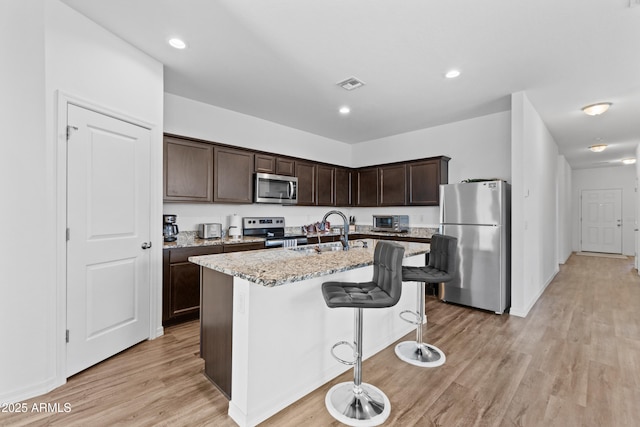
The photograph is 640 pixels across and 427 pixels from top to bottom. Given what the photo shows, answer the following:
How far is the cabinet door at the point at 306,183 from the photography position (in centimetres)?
480

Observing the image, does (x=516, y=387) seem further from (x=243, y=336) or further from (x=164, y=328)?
(x=164, y=328)

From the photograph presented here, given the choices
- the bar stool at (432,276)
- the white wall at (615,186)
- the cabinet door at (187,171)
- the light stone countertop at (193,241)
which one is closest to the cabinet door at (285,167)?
the cabinet door at (187,171)

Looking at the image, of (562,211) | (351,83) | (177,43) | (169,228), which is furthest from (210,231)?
(562,211)

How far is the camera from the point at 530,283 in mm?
3799

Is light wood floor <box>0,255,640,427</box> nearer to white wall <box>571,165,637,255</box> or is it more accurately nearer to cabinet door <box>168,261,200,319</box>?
cabinet door <box>168,261,200,319</box>

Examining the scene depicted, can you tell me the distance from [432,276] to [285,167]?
9.69ft

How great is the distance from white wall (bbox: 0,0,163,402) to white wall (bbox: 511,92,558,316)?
4393 millimetres

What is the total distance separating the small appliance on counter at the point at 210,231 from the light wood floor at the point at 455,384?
1.07 m

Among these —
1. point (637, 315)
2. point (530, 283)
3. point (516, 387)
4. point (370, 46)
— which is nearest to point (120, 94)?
point (370, 46)

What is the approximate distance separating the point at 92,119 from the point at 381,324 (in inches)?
116

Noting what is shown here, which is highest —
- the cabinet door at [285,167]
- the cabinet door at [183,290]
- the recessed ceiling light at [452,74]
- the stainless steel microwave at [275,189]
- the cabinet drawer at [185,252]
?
the recessed ceiling light at [452,74]

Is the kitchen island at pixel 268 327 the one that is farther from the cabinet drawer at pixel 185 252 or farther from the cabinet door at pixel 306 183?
the cabinet door at pixel 306 183

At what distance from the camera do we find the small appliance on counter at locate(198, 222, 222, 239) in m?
3.71

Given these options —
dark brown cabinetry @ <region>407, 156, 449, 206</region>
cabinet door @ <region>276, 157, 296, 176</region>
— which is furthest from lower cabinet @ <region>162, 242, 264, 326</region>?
dark brown cabinetry @ <region>407, 156, 449, 206</region>
